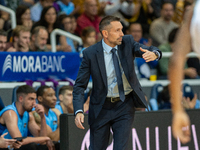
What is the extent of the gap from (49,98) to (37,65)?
0.84 m

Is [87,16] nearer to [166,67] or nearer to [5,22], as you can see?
[5,22]

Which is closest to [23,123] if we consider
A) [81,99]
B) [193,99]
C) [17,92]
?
[17,92]

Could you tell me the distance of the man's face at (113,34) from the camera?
440 centimetres

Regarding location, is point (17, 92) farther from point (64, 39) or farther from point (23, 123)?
point (64, 39)

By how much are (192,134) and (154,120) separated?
644 mm

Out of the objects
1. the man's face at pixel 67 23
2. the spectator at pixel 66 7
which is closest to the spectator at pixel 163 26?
the spectator at pixel 66 7

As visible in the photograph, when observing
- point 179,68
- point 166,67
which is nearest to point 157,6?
point 166,67

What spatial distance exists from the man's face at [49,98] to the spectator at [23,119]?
28cm

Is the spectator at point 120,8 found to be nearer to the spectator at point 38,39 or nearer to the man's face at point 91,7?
the man's face at point 91,7

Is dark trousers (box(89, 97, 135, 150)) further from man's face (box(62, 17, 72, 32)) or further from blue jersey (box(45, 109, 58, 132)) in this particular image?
man's face (box(62, 17, 72, 32))

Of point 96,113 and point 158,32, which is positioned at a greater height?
point 158,32

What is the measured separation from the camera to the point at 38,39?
24.1 feet

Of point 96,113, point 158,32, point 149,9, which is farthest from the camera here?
point 149,9

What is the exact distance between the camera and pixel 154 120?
5.71 meters
